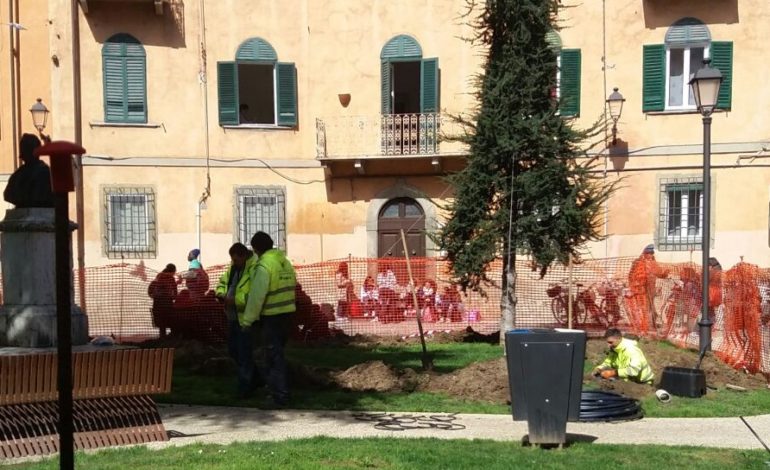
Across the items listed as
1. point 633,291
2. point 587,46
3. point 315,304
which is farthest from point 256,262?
point 587,46

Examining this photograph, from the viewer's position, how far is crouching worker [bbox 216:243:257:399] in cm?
919

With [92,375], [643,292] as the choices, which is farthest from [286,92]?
[92,375]

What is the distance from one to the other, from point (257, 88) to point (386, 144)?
3647 mm

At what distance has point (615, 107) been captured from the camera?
808 inches

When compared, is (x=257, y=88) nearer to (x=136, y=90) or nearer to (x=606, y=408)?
(x=136, y=90)

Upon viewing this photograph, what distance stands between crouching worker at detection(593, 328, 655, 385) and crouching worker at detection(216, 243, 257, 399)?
13.6 ft

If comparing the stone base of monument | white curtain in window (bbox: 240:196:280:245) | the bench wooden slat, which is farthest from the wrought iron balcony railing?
the bench wooden slat

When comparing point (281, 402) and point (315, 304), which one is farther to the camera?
point (315, 304)

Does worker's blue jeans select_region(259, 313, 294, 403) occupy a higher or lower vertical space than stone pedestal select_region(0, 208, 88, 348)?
lower

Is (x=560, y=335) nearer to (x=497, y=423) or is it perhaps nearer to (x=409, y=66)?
(x=497, y=423)

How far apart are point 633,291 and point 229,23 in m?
12.0

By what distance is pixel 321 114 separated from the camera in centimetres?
2189

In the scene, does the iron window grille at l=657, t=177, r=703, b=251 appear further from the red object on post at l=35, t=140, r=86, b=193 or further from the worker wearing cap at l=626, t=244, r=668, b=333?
the red object on post at l=35, t=140, r=86, b=193

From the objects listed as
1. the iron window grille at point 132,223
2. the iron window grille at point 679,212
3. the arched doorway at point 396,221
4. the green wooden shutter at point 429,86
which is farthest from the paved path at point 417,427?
the green wooden shutter at point 429,86
